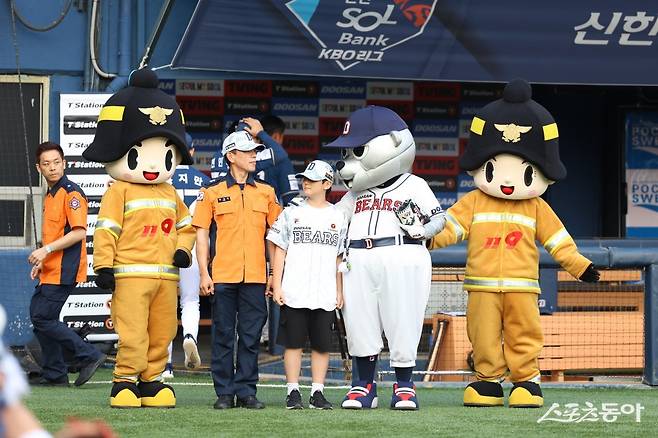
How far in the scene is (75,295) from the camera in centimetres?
1207

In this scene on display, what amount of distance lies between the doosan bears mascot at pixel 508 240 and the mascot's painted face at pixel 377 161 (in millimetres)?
430

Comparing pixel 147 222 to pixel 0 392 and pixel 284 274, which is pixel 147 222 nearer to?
pixel 284 274

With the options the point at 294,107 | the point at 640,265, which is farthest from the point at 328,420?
the point at 294,107

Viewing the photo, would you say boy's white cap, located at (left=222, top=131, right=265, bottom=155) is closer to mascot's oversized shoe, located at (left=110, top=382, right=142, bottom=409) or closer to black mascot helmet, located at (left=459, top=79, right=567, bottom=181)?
black mascot helmet, located at (left=459, top=79, right=567, bottom=181)

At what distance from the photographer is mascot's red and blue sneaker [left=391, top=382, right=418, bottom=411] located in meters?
8.03

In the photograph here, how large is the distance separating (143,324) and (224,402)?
0.67 m

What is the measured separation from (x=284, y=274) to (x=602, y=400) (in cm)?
241

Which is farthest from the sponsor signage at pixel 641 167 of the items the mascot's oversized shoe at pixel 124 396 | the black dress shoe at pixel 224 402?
the mascot's oversized shoe at pixel 124 396

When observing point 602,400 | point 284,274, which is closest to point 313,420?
point 284,274

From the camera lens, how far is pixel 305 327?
26.5 ft

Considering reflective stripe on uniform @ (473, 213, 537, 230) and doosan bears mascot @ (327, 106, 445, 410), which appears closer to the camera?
doosan bears mascot @ (327, 106, 445, 410)

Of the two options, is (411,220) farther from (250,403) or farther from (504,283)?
(250,403)

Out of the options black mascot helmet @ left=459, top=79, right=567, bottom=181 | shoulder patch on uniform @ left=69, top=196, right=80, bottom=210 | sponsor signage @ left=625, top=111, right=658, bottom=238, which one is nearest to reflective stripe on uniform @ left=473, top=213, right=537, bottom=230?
black mascot helmet @ left=459, top=79, right=567, bottom=181

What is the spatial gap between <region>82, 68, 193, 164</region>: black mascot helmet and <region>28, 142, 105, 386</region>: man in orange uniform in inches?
63.0
